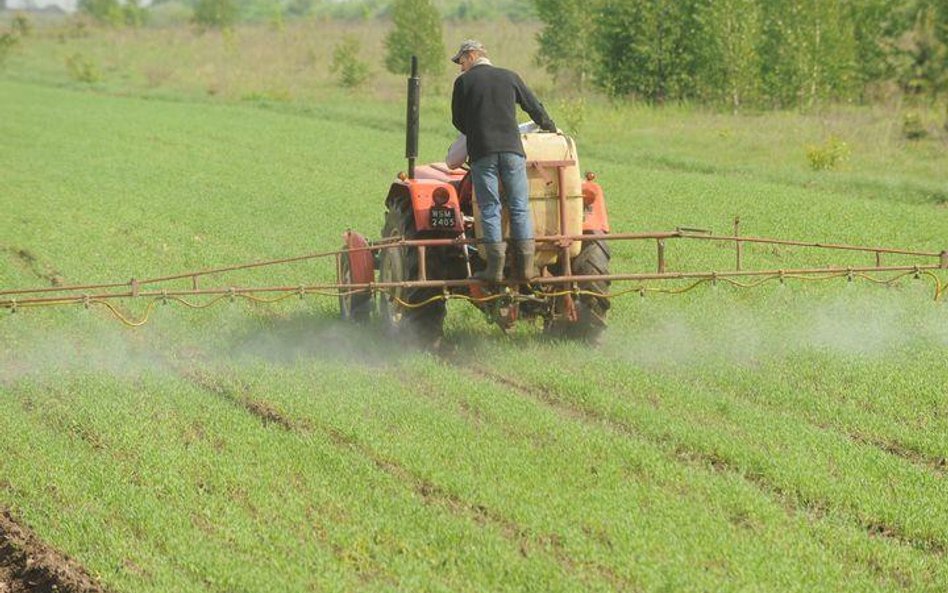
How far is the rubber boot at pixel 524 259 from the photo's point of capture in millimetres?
8539

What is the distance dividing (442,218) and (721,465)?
10.2 feet

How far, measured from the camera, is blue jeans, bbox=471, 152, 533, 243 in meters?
8.45

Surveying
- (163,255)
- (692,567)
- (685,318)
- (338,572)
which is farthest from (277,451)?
(163,255)

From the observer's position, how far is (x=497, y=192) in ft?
28.0

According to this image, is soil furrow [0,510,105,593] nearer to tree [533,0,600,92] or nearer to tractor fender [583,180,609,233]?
tractor fender [583,180,609,233]

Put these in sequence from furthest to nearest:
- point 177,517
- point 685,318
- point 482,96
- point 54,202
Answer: point 54,202 < point 685,318 < point 482,96 < point 177,517

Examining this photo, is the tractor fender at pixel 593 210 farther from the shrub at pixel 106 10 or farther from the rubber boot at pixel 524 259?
the shrub at pixel 106 10

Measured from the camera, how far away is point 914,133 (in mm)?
23828

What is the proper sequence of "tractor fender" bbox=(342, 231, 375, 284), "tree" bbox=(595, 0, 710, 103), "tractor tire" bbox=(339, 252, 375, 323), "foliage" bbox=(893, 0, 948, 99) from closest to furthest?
1. "tractor fender" bbox=(342, 231, 375, 284)
2. "tractor tire" bbox=(339, 252, 375, 323)
3. "foliage" bbox=(893, 0, 948, 99)
4. "tree" bbox=(595, 0, 710, 103)

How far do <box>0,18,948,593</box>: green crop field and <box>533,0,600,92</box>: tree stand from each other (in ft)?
69.8

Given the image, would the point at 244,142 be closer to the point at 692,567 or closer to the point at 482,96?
the point at 482,96

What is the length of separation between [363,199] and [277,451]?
10894mm

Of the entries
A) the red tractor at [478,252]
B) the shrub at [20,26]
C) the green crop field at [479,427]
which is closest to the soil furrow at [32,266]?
the green crop field at [479,427]

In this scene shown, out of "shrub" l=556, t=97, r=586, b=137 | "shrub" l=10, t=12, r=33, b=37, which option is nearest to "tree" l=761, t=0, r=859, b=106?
"shrub" l=556, t=97, r=586, b=137
